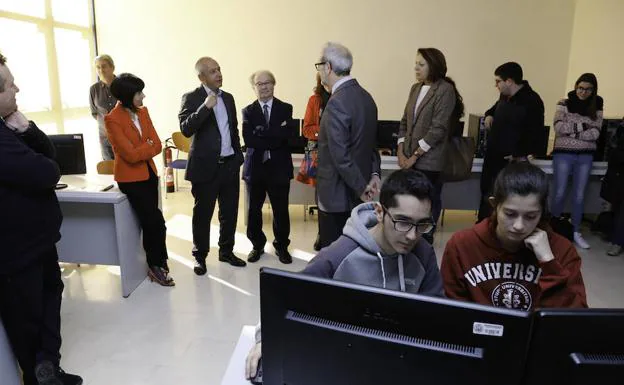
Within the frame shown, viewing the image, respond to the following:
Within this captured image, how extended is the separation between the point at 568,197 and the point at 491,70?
1.87m

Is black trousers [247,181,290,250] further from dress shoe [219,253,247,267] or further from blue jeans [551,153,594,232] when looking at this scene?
blue jeans [551,153,594,232]

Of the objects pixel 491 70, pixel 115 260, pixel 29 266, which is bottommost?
pixel 115 260

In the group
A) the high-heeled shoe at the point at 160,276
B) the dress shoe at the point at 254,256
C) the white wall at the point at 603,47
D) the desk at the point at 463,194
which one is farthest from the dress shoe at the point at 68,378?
the white wall at the point at 603,47

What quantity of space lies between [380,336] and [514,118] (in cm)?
344

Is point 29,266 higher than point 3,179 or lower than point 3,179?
lower

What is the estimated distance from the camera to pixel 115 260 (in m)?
3.20

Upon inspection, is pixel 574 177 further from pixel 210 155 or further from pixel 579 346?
pixel 579 346

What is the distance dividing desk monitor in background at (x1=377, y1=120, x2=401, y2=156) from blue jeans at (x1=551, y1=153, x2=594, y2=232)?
1.42 metres

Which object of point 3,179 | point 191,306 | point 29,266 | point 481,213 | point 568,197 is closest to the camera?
point 3,179

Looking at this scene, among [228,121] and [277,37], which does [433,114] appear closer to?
[228,121]

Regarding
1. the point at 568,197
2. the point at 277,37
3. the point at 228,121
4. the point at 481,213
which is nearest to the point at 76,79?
the point at 277,37

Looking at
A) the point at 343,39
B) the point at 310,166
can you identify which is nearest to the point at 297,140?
the point at 310,166

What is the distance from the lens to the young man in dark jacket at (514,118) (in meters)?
3.71

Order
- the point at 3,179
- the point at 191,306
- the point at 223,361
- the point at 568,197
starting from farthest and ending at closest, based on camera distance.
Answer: the point at 568,197 → the point at 191,306 → the point at 223,361 → the point at 3,179
